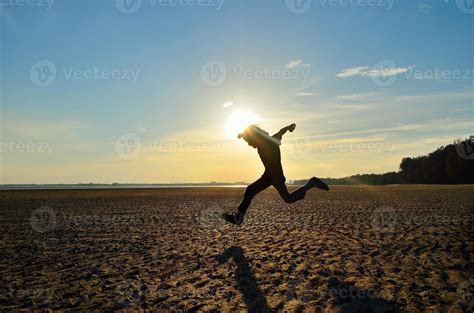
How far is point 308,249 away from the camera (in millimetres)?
9984

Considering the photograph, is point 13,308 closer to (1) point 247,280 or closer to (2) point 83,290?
(2) point 83,290

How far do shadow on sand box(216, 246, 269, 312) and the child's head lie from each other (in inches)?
112

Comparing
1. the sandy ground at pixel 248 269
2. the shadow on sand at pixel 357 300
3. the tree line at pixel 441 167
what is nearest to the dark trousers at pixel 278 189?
the sandy ground at pixel 248 269

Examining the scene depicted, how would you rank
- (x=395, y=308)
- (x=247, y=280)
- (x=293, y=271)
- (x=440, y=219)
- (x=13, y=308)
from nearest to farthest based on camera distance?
(x=395, y=308) → (x=13, y=308) → (x=247, y=280) → (x=293, y=271) → (x=440, y=219)

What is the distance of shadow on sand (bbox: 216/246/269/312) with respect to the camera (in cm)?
598

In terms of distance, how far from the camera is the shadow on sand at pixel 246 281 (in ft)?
19.6

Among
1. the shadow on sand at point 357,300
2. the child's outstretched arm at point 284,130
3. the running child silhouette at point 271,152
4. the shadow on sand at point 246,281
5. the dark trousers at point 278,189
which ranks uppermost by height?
the child's outstretched arm at point 284,130

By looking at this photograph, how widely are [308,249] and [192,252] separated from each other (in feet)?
10.0

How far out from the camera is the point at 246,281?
7.29 meters

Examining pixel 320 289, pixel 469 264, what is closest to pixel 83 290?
pixel 320 289

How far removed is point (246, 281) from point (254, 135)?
3.89m

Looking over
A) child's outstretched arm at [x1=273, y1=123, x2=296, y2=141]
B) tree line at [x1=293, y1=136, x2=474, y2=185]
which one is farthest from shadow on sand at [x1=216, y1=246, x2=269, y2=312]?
tree line at [x1=293, y1=136, x2=474, y2=185]

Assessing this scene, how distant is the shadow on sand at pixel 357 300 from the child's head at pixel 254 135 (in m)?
4.18

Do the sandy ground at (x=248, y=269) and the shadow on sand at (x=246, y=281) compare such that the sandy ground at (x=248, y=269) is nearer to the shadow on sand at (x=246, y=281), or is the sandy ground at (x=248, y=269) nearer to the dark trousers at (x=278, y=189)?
the shadow on sand at (x=246, y=281)
